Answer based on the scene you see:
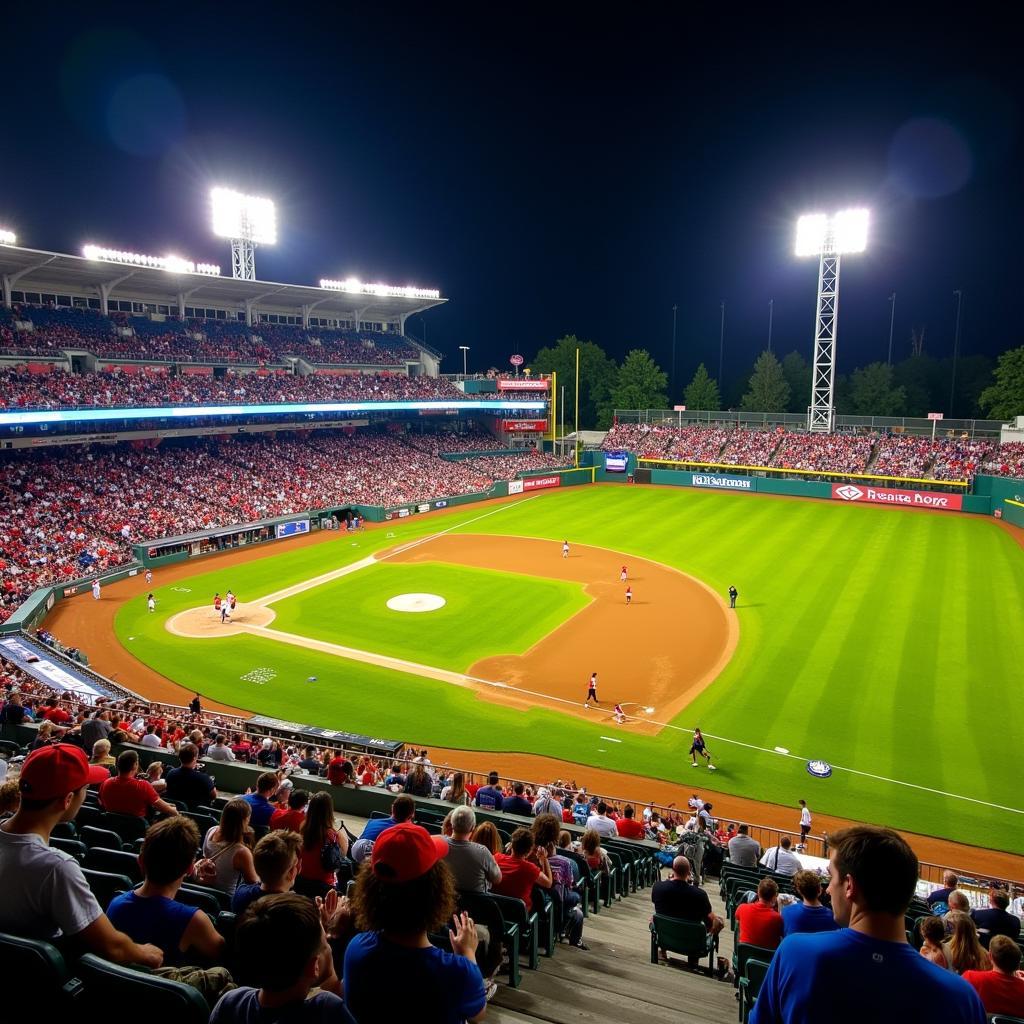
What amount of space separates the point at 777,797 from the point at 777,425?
57.8m

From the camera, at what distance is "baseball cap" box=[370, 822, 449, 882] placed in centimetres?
314

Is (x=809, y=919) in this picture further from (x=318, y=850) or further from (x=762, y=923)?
(x=318, y=850)

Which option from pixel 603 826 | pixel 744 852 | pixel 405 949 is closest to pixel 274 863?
pixel 405 949

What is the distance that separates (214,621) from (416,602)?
334 inches

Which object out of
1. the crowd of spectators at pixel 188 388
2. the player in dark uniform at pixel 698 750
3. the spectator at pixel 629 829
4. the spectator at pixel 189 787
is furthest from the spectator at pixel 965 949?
the crowd of spectators at pixel 188 388

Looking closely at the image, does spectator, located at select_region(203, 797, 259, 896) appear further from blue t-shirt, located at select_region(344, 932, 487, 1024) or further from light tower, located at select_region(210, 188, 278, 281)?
light tower, located at select_region(210, 188, 278, 281)

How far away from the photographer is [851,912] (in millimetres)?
2785

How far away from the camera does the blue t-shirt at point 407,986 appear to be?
3.01 metres

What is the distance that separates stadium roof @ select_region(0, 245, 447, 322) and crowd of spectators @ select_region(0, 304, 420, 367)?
175 cm

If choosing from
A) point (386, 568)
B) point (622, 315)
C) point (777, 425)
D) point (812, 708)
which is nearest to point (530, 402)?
point (777, 425)

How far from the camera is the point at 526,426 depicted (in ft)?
258

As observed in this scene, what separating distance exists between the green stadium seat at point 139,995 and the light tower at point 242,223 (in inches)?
2405

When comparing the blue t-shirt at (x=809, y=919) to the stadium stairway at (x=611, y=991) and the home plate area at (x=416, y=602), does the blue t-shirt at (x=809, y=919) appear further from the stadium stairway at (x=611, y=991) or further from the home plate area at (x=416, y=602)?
the home plate area at (x=416, y=602)

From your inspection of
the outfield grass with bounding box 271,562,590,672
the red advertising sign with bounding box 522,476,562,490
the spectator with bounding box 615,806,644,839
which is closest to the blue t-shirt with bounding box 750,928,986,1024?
the spectator with bounding box 615,806,644,839
